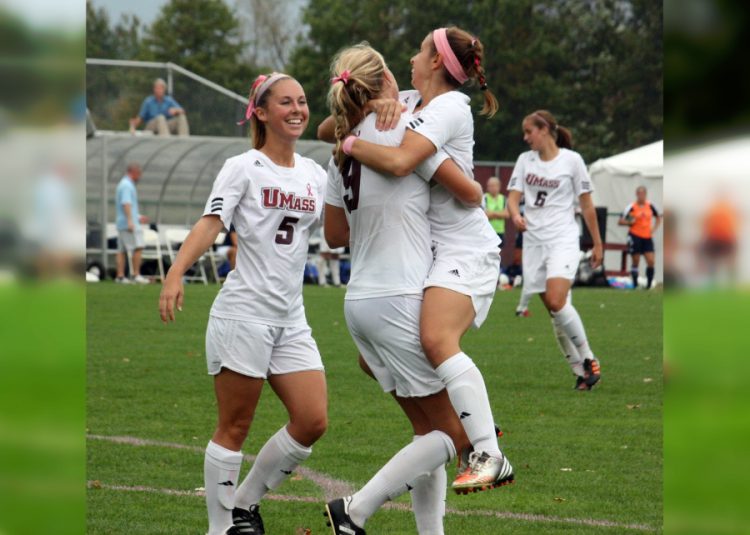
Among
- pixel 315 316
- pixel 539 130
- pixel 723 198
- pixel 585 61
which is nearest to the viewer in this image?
pixel 723 198

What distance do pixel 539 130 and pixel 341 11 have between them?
54052 mm

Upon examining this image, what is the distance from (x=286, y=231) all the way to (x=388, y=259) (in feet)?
2.37

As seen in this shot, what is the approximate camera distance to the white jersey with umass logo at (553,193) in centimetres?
1145

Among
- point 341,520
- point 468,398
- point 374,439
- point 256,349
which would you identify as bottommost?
point 374,439

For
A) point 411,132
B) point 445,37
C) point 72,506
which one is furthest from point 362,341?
point 72,506

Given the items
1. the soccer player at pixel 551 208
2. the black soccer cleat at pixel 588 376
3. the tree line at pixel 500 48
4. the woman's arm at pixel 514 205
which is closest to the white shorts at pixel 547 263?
the soccer player at pixel 551 208

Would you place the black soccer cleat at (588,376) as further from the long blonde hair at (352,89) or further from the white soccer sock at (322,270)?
the white soccer sock at (322,270)

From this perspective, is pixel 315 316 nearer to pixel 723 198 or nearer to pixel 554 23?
pixel 723 198

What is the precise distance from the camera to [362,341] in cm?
449

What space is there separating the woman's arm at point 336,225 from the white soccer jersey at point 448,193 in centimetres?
37

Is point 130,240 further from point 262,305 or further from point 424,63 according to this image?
point 424,63

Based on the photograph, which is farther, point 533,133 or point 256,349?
point 533,133

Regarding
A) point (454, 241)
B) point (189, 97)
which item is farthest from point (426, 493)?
point (189, 97)

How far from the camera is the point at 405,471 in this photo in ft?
14.2
